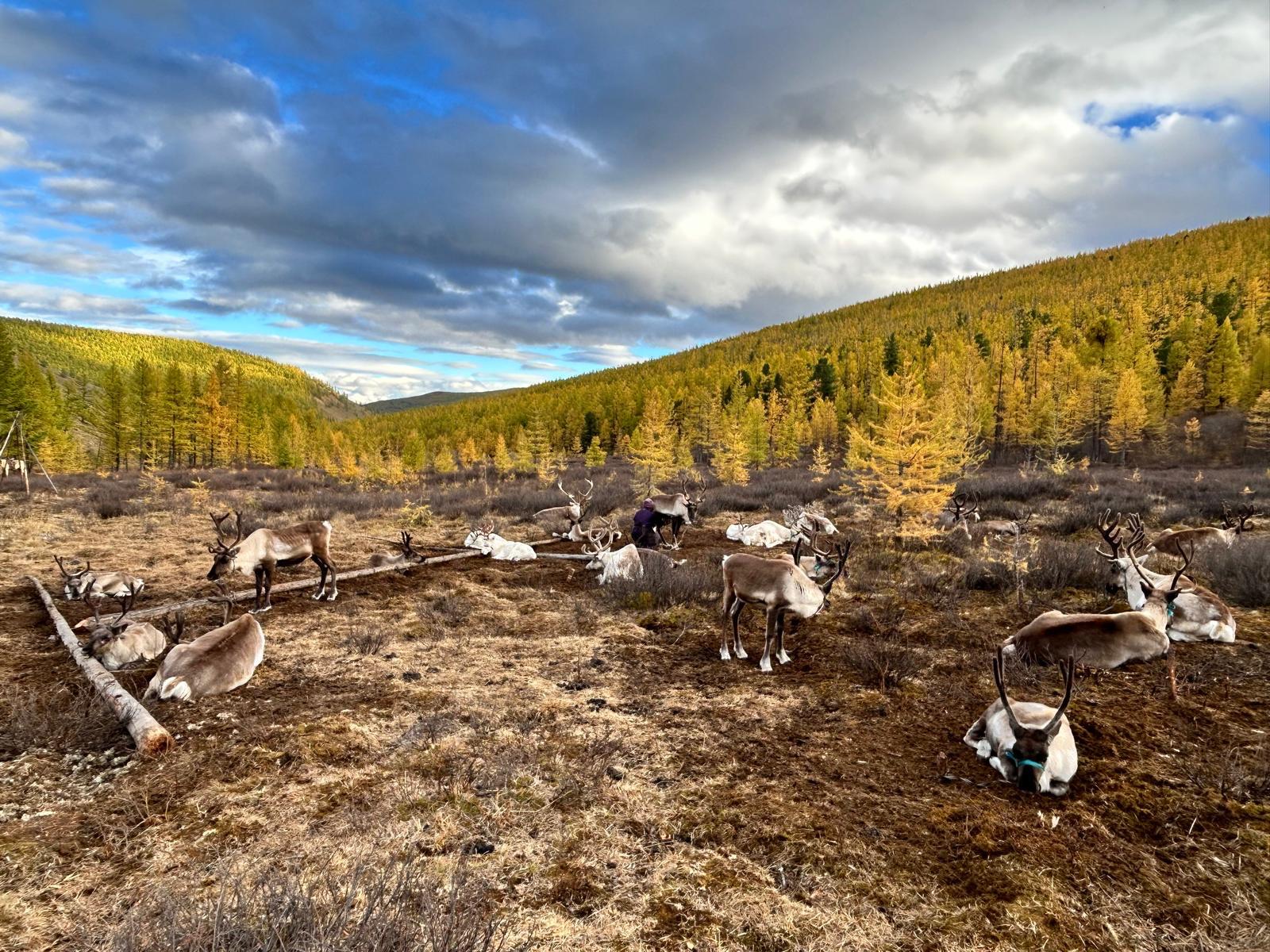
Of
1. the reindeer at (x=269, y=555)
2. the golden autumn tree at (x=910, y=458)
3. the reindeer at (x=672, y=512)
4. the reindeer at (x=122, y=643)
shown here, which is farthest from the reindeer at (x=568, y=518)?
the reindeer at (x=122, y=643)

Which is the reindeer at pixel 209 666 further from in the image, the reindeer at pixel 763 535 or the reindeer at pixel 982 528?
the reindeer at pixel 982 528

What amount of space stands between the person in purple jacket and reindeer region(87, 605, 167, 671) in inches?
413

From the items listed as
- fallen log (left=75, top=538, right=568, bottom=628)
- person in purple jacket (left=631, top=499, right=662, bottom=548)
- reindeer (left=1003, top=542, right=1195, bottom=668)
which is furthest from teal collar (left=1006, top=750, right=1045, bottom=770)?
person in purple jacket (left=631, top=499, right=662, bottom=548)

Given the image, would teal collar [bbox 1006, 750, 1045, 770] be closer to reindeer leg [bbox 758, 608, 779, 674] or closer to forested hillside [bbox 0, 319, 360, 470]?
reindeer leg [bbox 758, 608, 779, 674]

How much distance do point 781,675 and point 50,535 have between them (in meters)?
20.0

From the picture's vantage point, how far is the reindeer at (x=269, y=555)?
32.3 feet

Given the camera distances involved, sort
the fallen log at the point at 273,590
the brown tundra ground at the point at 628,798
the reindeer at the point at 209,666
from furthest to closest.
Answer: the fallen log at the point at 273,590 → the reindeer at the point at 209,666 → the brown tundra ground at the point at 628,798

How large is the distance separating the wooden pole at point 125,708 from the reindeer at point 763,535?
1378 cm

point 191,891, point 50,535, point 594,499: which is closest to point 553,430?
point 594,499

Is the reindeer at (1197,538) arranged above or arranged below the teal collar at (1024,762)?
above

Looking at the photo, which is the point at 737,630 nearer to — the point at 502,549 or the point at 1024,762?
the point at 1024,762

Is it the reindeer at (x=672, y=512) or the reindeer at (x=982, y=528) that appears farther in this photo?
the reindeer at (x=672, y=512)

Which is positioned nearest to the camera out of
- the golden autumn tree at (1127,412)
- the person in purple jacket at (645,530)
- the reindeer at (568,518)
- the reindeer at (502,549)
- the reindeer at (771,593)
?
the reindeer at (771,593)

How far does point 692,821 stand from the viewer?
14.6 feet
